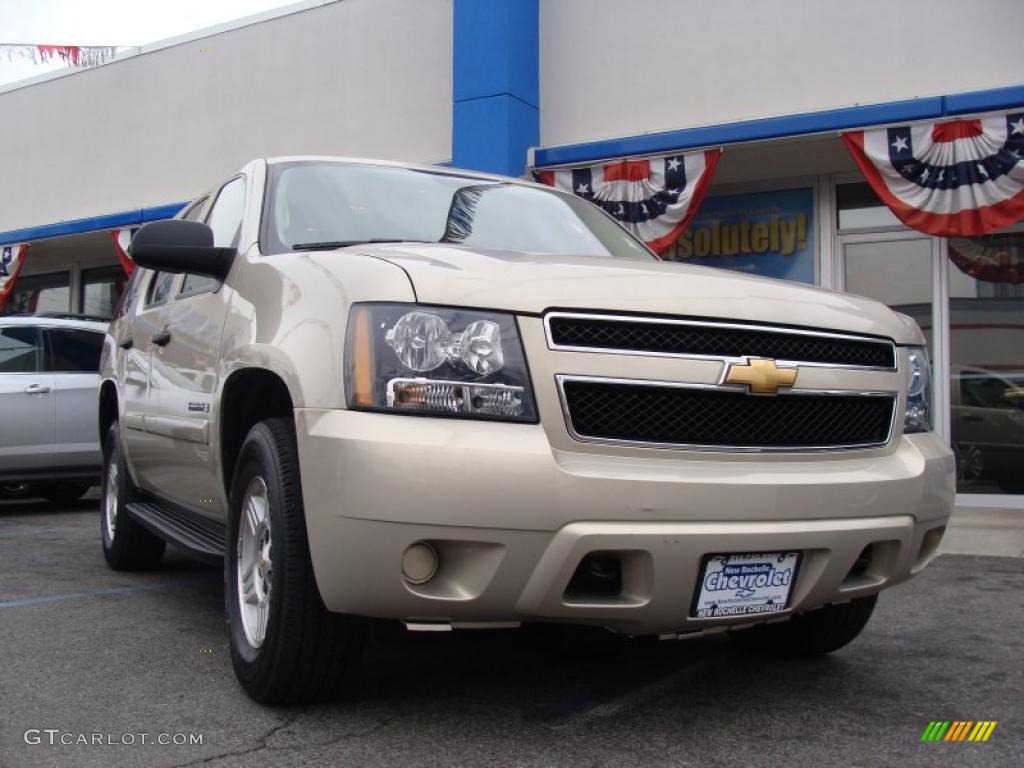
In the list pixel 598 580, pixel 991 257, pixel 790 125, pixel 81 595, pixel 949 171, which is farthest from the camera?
pixel 991 257

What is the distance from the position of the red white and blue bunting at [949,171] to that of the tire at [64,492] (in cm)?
750

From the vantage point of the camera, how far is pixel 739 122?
9.66m

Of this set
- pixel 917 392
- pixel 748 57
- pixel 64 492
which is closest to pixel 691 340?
pixel 917 392

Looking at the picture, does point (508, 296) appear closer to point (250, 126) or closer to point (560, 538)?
point (560, 538)

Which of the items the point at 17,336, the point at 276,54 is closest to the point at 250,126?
the point at 276,54

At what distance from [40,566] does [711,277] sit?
14.9 feet

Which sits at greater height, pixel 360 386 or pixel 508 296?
pixel 508 296

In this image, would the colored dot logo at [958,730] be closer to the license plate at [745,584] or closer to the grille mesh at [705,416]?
the license plate at [745,584]

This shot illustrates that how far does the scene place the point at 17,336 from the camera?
9.02 metres

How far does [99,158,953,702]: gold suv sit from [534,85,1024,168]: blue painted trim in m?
5.76

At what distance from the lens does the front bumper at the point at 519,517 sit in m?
2.64

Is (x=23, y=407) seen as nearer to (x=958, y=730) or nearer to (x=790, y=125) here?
(x=790, y=125)

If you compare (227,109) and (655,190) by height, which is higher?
(227,109)

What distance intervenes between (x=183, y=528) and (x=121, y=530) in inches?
57.6
